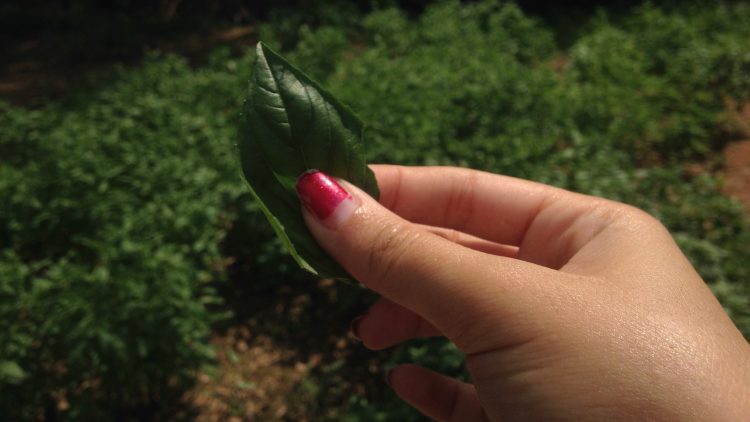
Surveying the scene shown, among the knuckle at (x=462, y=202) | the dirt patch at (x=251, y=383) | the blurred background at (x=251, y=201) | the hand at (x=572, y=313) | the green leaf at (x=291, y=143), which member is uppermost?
the green leaf at (x=291, y=143)

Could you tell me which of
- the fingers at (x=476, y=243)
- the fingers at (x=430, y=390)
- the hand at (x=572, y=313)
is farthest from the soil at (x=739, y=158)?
the hand at (x=572, y=313)

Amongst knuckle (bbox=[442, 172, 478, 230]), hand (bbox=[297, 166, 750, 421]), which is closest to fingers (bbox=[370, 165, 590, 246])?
knuckle (bbox=[442, 172, 478, 230])

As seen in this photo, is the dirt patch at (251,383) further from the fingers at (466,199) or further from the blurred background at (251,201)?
the fingers at (466,199)

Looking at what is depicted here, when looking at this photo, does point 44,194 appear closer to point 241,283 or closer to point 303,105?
point 241,283

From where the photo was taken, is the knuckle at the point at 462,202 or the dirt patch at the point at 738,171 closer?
the knuckle at the point at 462,202

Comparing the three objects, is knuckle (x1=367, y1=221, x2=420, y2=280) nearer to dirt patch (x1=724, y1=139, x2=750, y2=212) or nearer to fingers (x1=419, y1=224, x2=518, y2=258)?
fingers (x1=419, y1=224, x2=518, y2=258)

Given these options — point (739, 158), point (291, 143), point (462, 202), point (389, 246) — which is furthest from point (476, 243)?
point (739, 158)

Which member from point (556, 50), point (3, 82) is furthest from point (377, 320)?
point (3, 82)
